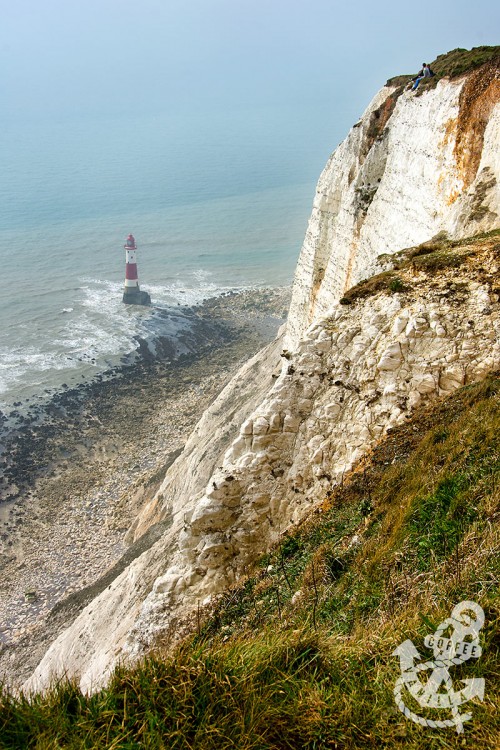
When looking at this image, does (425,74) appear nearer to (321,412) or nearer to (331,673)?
(321,412)

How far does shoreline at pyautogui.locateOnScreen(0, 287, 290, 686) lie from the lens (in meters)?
24.2

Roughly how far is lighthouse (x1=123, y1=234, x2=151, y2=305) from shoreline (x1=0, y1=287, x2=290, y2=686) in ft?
36.5

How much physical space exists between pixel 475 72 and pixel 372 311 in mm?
12226

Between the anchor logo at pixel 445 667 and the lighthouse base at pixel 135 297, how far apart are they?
2301 inches

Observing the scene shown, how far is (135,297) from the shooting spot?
59.9 m

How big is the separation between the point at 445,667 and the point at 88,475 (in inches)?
1237

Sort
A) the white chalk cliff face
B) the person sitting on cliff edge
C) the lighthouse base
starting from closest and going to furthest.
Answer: the white chalk cliff face → the person sitting on cliff edge → the lighthouse base

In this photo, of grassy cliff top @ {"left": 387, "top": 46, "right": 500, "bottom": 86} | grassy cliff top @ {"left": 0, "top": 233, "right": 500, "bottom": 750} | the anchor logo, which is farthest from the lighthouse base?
the anchor logo

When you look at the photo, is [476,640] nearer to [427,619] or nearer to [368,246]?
[427,619]

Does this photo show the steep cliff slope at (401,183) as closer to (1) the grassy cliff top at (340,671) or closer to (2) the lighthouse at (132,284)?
(1) the grassy cliff top at (340,671)

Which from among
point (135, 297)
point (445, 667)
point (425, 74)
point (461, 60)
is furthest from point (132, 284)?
point (445, 667)

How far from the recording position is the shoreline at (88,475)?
24.2 m

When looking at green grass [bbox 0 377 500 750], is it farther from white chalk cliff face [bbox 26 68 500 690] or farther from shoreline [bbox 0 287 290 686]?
shoreline [bbox 0 287 290 686]

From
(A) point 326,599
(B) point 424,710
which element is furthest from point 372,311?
(B) point 424,710
